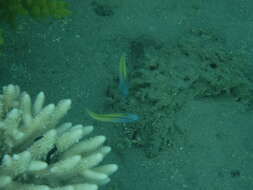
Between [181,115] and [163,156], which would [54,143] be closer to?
[163,156]

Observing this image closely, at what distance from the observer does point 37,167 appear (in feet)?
9.57

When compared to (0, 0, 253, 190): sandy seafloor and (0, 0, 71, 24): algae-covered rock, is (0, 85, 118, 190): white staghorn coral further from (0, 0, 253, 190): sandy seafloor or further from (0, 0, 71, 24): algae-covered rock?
(0, 0, 71, 24): algae-covered rock

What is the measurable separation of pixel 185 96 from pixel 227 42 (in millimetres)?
1630

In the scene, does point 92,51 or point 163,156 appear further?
point 92,51

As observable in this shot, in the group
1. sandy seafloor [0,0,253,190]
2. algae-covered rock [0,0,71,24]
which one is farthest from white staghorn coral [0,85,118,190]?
algae-covered rock [0,0,71,24]

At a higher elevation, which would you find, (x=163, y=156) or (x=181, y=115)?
(x=181, y=115)

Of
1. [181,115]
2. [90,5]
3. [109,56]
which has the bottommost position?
[181,115]

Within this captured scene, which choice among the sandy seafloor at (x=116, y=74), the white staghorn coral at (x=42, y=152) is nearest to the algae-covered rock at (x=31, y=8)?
the sandy seafloor at (x=116, y=74)

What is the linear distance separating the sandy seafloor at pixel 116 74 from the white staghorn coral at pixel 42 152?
3.76ft

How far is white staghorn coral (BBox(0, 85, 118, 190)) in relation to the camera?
2.91m

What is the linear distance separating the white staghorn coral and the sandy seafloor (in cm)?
115

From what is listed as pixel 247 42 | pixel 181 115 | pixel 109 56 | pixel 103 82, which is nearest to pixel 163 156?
pixel 181 115

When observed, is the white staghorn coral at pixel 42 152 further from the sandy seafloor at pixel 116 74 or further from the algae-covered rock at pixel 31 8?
the algae-covered rock at pixel 31 8

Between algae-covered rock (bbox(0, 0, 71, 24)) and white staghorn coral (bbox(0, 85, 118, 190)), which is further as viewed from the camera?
algae-covered rock (bbox(0, 0, 71, 24))
